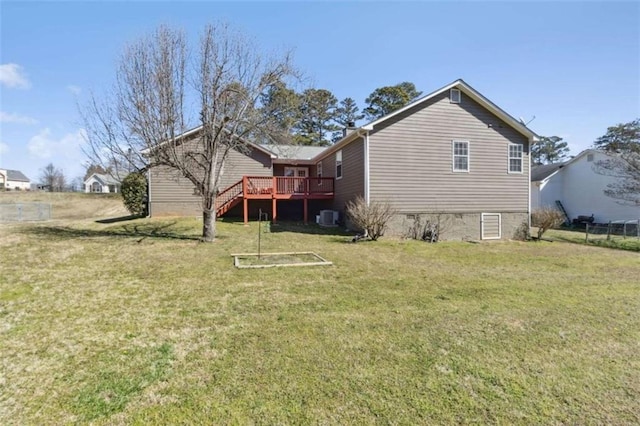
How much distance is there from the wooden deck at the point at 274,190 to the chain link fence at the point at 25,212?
11578 mm

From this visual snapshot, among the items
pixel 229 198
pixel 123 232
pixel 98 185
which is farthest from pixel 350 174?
pixel 98 185

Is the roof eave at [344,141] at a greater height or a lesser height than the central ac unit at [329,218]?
greater

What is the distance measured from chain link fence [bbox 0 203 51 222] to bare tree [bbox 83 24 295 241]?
12012mm

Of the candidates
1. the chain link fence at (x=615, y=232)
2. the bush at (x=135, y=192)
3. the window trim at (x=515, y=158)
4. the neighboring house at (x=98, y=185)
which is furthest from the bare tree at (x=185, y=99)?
the neighboring house at (x=98, y=185)

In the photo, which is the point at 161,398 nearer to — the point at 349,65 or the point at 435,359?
the point at 435,359

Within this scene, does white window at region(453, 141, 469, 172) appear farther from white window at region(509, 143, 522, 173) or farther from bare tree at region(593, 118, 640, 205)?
bare tree at region(593, 118, 640, 205)

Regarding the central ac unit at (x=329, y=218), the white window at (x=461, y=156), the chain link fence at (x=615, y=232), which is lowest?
the chain link fence at (x=615, y=232)

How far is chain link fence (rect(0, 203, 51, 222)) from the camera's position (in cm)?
1914

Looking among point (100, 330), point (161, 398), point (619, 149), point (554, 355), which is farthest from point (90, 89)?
point (619, 149)

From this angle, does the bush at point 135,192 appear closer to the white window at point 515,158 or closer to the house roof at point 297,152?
the house roof at point 297,152

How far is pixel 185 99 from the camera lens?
35.1 feet

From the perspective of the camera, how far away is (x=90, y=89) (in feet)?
36.9

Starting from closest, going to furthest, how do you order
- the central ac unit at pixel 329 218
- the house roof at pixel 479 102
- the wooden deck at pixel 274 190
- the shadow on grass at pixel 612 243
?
1. the shadow on grass at pixel 612 243
2. the house roof at pixel 479 102
3. the wooden deck at pixel 274 190
4. the central ac unit at pixel 329 218

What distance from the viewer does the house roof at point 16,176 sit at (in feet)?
219
